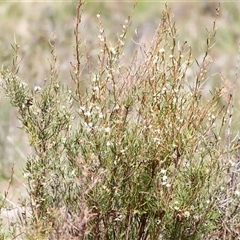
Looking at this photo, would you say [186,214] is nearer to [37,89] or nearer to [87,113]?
[87,113]

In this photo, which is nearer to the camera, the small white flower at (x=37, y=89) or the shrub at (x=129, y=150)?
the shrub at (x=129, y=150)

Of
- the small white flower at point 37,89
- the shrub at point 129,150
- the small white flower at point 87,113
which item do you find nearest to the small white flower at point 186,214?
the shrub at point 129,150

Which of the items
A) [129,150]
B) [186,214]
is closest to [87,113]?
[129,150]

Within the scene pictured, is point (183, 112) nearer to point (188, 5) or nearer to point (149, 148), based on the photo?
point (149, 148)

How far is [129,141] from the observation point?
12.2 feet

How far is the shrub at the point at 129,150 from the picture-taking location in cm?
365

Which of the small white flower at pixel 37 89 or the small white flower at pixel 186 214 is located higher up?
the small white flower at pixel 37 89

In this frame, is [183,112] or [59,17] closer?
[183,112]

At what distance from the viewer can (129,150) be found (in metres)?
3.70

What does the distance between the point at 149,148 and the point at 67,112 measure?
58 centimetres

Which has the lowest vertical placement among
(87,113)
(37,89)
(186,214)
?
(186,214)

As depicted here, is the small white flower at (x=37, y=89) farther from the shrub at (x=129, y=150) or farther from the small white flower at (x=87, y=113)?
the small white flower at (x=87, y=113)

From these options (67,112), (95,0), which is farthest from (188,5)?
(67,112)

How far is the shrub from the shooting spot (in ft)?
12.0
